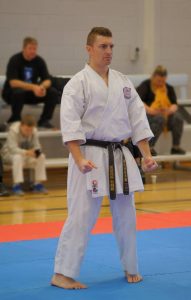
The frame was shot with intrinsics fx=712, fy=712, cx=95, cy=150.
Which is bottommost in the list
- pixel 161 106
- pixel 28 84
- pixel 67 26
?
pixel 161 106

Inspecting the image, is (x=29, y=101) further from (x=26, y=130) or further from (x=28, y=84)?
(x=26, y=130)

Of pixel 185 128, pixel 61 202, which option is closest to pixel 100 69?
pixel 61 202

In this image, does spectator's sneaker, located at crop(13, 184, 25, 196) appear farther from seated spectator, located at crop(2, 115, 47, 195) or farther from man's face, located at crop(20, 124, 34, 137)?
man's face, located at crop(20, 124, 34, 137)

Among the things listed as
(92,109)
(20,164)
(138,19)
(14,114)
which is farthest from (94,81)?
(138,19)

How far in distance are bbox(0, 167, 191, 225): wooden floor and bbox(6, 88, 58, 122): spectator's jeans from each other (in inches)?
42.8

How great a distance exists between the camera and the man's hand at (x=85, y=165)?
4.68 metres

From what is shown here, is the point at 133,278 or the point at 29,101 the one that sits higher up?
the point at 29,101

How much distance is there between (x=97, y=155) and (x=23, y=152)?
16.6ft

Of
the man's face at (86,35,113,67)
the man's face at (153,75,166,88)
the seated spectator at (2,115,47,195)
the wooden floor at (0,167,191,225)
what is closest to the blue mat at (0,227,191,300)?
the wooden floor at (0,167,191,225)

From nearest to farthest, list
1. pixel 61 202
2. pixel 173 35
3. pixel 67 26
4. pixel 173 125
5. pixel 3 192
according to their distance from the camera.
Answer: pixel 61 202, pixel 3 192, pixel 173 125, pixel 67 26, pixel 173 35

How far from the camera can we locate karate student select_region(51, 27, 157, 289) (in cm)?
487

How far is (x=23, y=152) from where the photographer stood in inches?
389

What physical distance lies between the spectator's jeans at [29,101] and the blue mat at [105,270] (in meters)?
4.02

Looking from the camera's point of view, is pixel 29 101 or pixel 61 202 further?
pixel 29 101
